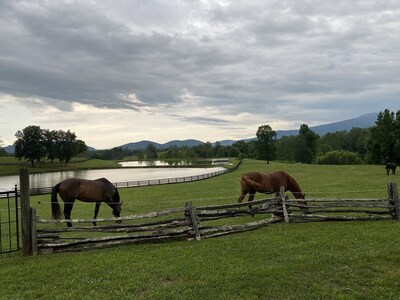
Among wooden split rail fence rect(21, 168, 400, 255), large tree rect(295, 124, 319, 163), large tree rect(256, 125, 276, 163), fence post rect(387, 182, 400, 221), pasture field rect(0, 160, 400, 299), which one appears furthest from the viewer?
large tree rect(295, 124, 319, 163)

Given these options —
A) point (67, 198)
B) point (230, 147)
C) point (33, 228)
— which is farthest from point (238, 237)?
point (230, 147)

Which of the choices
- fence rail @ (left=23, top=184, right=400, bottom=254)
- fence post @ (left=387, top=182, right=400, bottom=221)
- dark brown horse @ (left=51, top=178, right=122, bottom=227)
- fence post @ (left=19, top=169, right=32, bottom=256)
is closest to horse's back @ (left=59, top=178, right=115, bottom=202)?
dark brown horse @ (left=51, top=178, right=122, bottom=227)

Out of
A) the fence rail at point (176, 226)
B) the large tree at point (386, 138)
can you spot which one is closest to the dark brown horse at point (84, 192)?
the fence rail at point (176, 226)

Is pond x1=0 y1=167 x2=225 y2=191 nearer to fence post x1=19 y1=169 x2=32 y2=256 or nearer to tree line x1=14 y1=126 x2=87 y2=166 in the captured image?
tree line x1=14 y1=126 x2=87 y2=166

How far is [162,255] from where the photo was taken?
838cm

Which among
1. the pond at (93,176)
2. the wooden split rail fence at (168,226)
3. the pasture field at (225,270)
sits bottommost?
the pond at (93,176)

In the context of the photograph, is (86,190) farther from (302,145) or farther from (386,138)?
(302,145)

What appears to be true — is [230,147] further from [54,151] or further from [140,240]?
[140,240]

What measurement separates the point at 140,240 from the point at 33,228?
2.89 metres

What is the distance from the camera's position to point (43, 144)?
325ft

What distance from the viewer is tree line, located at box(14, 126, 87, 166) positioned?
9556 centimetres

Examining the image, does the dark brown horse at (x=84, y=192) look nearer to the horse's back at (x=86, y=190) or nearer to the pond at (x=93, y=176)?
the horse's back at (x=86, y=190)

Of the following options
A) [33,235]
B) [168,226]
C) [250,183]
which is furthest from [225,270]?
[250,183]

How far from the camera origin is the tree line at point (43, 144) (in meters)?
95.6
